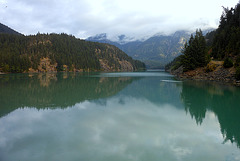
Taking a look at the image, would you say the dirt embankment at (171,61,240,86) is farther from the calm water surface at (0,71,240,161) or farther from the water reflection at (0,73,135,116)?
the calm water surface at (0,71,240,161)

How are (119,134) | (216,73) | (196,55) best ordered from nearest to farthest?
1. (119,134)
2. (216,73)
3. (196,55)

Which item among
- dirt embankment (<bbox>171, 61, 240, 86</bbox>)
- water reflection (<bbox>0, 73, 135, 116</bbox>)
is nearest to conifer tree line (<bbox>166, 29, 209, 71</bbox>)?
dirt embankment (<bbox>171, 61, 240, 86</bbox>)

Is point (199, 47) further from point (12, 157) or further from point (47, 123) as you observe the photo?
point (12, 157)

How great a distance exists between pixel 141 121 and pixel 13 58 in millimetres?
145132

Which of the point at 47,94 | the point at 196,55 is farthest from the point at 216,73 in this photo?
the point at 47,94

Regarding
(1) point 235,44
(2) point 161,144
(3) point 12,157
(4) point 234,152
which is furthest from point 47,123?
(1) point 235,44

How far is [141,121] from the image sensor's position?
48.6 ft

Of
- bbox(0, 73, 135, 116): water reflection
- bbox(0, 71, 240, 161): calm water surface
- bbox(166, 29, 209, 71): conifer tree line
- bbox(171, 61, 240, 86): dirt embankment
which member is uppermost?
bbox(166, 29, 209, 71): conifer tree line

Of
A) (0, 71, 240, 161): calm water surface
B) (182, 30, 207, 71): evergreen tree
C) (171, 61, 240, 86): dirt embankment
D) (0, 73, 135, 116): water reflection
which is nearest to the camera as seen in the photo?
(0, 71, 240, 161): calm water surface

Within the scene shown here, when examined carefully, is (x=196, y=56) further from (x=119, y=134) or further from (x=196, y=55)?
(x=119, y=134)

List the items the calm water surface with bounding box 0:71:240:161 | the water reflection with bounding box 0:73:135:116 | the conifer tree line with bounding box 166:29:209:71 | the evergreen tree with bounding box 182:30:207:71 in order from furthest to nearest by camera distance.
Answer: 1. the evergreen tree with bounding box 182:30:207:71
2. the conifer tree line with bounding box 166:29:209:71
3. the water reflection with bounding box 0:73:135:116
4. the calm water surface with bounding box 0:71:240:161

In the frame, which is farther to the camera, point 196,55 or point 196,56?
point 196,56

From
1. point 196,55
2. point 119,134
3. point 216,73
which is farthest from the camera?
point 196,55

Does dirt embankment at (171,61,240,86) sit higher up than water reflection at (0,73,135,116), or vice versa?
dirt embankment at (171,61,240,86)
